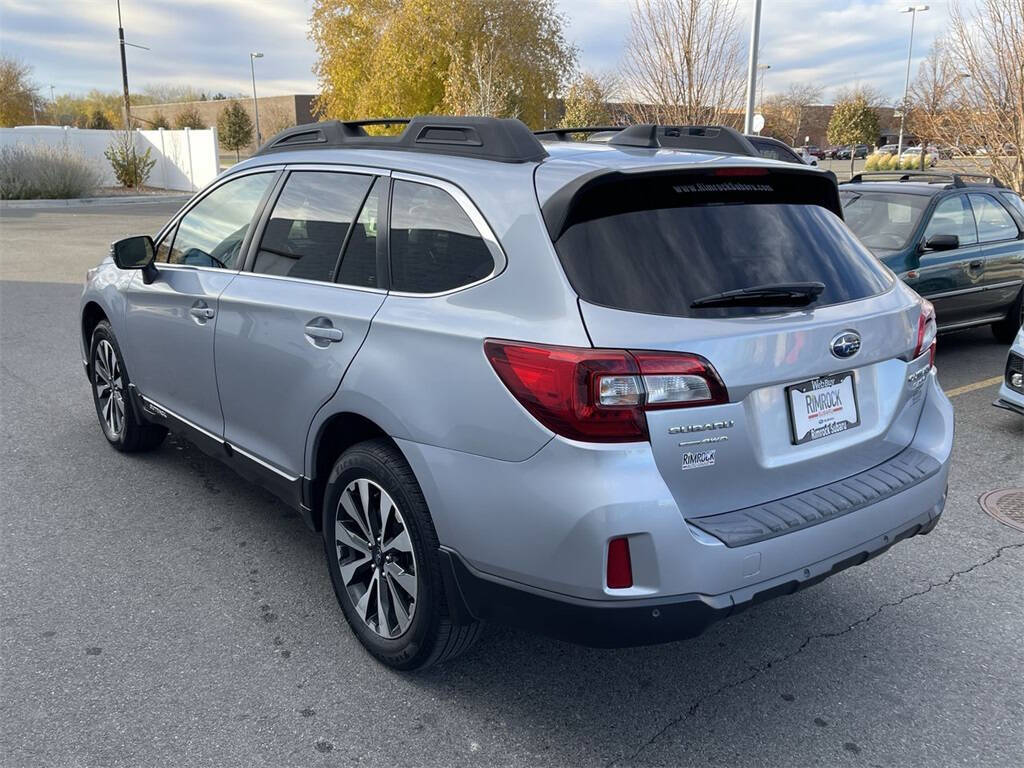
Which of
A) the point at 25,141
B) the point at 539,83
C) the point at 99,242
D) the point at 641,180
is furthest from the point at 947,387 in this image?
→ the point at 25,141

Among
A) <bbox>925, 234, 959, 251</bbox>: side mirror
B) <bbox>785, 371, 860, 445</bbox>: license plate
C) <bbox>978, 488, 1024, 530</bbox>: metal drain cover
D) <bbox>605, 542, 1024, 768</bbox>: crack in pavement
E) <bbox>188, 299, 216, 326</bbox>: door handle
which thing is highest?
<bbox>925, 234, 959, 251</bbox>: side mirror

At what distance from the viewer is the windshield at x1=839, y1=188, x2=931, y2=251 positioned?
7.62 meters

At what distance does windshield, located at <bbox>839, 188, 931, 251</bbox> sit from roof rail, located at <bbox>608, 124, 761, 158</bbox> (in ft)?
14.6

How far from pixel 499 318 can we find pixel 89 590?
91.0 inches

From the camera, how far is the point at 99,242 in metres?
18.1

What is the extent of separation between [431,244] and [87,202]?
30197mm

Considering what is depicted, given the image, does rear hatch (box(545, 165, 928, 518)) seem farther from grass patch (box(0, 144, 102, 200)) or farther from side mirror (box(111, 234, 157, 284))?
grass patch (box(0, 144, 102, 200))

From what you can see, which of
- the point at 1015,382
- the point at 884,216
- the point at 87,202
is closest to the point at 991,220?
the point at 884,216

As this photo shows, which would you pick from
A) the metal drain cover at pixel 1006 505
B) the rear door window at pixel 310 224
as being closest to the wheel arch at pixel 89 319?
the rear door window at pixel 310 224

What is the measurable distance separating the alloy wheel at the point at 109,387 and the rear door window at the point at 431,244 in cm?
270

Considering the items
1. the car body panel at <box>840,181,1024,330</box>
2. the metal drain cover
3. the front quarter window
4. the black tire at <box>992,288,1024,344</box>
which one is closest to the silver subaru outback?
the front quarter window

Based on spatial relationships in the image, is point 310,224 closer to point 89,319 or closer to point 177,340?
point 177,340

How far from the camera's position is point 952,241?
7422 millimetres

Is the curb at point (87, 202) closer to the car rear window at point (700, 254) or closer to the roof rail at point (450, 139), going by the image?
the roof rail at point (450, 139)
